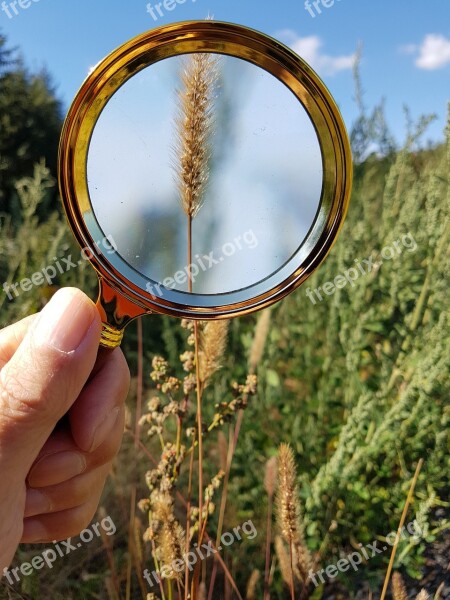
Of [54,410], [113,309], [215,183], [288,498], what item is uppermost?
[215,183]

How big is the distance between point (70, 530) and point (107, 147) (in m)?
0.72

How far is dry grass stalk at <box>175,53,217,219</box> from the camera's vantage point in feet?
3.34

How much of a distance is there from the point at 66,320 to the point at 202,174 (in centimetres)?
32

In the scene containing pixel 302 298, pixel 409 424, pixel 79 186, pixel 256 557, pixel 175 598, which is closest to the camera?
pixel 79 186

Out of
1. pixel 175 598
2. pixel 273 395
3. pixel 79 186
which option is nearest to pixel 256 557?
pixel 175 598

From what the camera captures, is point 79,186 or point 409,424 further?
point 409,424

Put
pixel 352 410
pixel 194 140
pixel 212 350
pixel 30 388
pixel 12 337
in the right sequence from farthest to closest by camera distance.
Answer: pixel 352 410 < pixel 212 350 < pixel 12 337 < pixel 194 140 < pixel 30 388

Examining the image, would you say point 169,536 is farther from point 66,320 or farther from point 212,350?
point 66,320

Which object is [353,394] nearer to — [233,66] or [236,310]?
[236,310]

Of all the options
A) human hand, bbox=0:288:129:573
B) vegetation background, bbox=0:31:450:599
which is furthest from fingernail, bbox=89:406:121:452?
vegetation background, bbox=0:31:450:599

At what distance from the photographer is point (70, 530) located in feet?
4.06

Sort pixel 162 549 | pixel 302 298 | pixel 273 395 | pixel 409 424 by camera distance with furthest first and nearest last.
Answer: pixel 302 298, pixel 273 395, pixel 409 424, pixel 162 549

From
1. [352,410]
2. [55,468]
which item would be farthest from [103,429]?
[352,410]

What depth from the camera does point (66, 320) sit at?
0.90 meters
